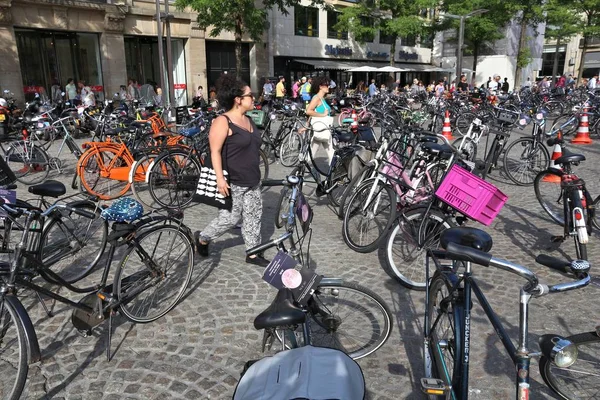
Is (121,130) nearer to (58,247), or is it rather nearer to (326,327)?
(58,247)

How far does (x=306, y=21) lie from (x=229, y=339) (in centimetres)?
3093

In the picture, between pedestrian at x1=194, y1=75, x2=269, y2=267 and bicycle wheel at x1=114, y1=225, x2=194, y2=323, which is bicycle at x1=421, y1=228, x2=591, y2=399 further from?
bicycle wheel at x1=114, y1=225, x2=194, y2=323

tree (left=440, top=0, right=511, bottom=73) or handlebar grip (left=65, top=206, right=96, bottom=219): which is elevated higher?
tree (left=440, top=0, right=511, bottom=73)

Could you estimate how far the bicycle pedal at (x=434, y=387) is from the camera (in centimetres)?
223

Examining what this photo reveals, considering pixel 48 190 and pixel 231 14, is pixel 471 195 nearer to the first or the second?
pixel 48 190

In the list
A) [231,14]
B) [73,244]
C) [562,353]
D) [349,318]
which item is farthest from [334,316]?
[231,14]

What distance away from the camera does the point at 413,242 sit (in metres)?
4.06

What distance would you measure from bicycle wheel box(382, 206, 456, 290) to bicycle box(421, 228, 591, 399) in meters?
1.22

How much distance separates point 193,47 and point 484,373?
24312 millimetres

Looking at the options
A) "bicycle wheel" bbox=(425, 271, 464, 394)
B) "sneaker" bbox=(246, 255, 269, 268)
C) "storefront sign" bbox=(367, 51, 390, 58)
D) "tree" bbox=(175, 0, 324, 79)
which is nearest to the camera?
"bicycle wheel" bbox=(425, 271, 464, 394)

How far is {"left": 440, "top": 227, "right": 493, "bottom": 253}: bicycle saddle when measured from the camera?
2.15m

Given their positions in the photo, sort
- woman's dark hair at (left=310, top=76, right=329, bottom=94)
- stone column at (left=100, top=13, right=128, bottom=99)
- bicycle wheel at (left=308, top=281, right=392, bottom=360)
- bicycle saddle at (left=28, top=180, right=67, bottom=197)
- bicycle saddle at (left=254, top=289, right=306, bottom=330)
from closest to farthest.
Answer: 1. bicycle saddle at (left=254, top=289, right=306, bottom=330)
2. bicycle wheel at (left=308, top=281, right=392, bottom=360)
3. bicycle saddle at (left=28, top=180, right=67, bottom=197)
4. woman's dark hair at (left=310, top=76, right=329, bottom=94)
5. stone column at (left=100, top=13, right=128, bottom=99)

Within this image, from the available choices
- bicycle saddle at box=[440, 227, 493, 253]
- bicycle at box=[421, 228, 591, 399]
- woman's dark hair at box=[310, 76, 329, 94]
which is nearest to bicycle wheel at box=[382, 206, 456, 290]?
bicycle at box=[421, 228, 591, 399]

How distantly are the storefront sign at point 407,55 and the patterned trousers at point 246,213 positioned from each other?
128 ft
